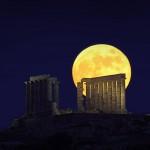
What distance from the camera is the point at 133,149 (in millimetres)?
199125

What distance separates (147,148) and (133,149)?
4.21m

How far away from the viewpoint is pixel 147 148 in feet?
644
